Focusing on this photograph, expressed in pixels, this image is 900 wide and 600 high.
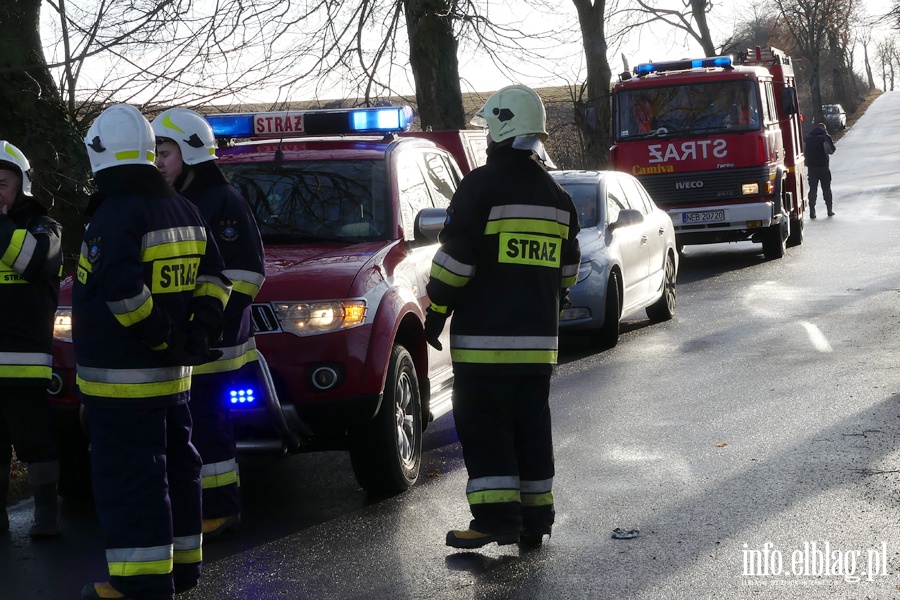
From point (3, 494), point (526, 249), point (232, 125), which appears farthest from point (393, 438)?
point (232, 125)

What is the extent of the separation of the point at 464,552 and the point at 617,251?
6.37 m

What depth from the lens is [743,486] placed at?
6.23m

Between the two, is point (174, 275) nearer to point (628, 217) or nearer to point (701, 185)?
point (628, 217)

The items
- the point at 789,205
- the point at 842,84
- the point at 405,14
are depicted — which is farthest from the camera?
the point at 842,84

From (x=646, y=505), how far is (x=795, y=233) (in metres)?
16.0

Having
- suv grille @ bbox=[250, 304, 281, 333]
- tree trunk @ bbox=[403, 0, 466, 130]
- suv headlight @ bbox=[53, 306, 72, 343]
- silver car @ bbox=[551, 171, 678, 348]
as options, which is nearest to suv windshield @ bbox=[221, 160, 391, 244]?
suv grille @ bbox=[250, 304, 281, 333]

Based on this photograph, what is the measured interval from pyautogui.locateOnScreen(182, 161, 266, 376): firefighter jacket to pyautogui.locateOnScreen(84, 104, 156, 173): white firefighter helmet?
906 millimetres

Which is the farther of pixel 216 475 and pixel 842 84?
pixel 842 84

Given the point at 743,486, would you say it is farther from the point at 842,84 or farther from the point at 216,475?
the point at 842,84

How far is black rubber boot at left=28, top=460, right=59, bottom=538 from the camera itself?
234 inches

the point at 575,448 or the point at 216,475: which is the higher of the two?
the point at 216,475

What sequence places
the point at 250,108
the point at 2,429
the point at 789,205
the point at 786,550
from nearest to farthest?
the point at 786,550 → the point at 2,429 → the point at 250,108 → the point at 789,205

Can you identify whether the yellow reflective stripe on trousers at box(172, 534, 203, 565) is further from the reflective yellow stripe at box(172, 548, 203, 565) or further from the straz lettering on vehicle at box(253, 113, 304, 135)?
the straz lettering on vehicle at box(253, 113, 304, 135)

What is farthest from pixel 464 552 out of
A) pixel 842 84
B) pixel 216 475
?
pixel 842 84
